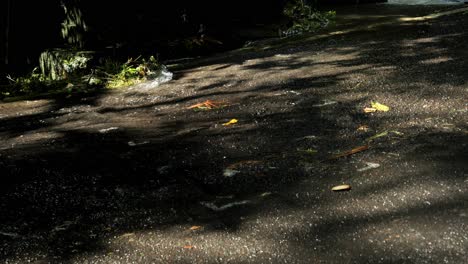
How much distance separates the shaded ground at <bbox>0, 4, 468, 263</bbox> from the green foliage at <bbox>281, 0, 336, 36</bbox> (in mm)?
3998

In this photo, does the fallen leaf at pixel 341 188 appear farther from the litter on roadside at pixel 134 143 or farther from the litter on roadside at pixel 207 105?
the litter on roadside at pixel 207 105

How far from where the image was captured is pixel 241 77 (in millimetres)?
5406

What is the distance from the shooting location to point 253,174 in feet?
9.16

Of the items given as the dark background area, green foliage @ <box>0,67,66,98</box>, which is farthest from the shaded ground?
the dark background area

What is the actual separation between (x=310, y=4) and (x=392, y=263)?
851cm

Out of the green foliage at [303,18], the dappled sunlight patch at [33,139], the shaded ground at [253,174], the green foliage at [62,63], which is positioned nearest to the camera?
the shaded ground at [253,174]

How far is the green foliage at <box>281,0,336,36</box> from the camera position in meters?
9.04

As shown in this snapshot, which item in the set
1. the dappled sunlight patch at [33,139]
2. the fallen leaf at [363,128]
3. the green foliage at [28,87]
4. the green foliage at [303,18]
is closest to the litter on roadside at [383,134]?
the fallen leaf at [363,128]

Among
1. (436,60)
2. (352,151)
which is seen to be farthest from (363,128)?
(436,60)

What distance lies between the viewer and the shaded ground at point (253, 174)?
2.10 metres

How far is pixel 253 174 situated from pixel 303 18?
23.4 feet

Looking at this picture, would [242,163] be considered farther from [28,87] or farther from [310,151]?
[28,87]

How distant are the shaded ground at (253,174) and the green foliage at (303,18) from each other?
13.1ft

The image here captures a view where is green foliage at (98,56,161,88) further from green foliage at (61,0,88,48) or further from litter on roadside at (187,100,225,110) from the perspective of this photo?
litter on roadside at (187,100,225,110)
